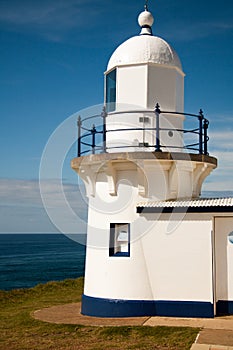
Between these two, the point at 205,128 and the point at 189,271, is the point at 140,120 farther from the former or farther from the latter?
the point at 189,271

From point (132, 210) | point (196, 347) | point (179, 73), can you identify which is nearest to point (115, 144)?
point (132, 210)

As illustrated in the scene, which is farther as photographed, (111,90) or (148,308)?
(111,90)

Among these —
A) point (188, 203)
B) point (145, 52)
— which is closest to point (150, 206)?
point (188, 203)

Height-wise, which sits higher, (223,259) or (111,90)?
(111,90)

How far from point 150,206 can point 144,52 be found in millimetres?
4031

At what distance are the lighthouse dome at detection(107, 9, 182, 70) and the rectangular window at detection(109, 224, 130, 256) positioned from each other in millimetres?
4274

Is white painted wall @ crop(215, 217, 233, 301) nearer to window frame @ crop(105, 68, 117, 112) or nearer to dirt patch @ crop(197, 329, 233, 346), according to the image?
dirt patch @ crop(197, 329, 233, 346)

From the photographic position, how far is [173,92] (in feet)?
42.4

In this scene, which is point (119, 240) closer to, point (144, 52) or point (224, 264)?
point (224, 264)

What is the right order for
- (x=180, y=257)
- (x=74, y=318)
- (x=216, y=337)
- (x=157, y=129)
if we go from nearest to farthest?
(x=216, y=337)
(x=157, y=129)
(x=180, y=257)
(x=74, y=318)

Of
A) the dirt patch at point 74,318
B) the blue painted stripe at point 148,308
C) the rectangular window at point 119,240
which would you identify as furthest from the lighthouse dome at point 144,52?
the dirt patch at point 74,318

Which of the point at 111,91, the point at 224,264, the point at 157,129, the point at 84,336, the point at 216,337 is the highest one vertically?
the point at 111,91

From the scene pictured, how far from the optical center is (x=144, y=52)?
41.9 ft

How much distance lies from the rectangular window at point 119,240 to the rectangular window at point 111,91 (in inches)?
122
